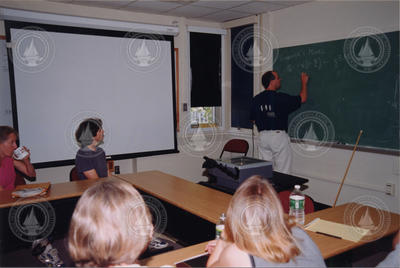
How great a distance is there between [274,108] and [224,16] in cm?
177

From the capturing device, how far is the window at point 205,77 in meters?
5.10

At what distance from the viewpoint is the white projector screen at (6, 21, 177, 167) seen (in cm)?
365

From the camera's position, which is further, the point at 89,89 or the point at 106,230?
the point at 89,89

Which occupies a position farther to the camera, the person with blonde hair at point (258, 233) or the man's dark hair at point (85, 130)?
the man's dark hair at point (85, 130)

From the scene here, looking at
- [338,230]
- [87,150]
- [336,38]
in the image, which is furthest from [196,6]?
[338,230]

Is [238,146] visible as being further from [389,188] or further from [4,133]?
[4,133]

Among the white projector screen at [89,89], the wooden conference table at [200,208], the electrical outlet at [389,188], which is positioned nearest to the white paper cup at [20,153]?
the white projector screen at [89,89]

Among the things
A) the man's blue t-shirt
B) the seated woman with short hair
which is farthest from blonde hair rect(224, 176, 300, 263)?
the man's blue t-shirt

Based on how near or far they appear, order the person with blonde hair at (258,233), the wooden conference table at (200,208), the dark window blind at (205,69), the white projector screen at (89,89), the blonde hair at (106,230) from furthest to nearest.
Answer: the dark window blind at (205,69)
the white projector screen at (89,89)
the wooden conference table at (200,208)
the person with blonde hair at (258,233)
the blonde hair at (106,230)

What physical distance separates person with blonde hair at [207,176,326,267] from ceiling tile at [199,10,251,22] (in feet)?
12.6

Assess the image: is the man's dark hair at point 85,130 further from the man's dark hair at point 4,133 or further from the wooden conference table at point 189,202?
→ the man's dark hair at point 4,133

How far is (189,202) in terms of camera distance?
7.68 feet

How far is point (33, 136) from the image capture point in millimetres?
3740

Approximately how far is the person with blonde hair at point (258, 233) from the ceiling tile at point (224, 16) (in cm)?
384
